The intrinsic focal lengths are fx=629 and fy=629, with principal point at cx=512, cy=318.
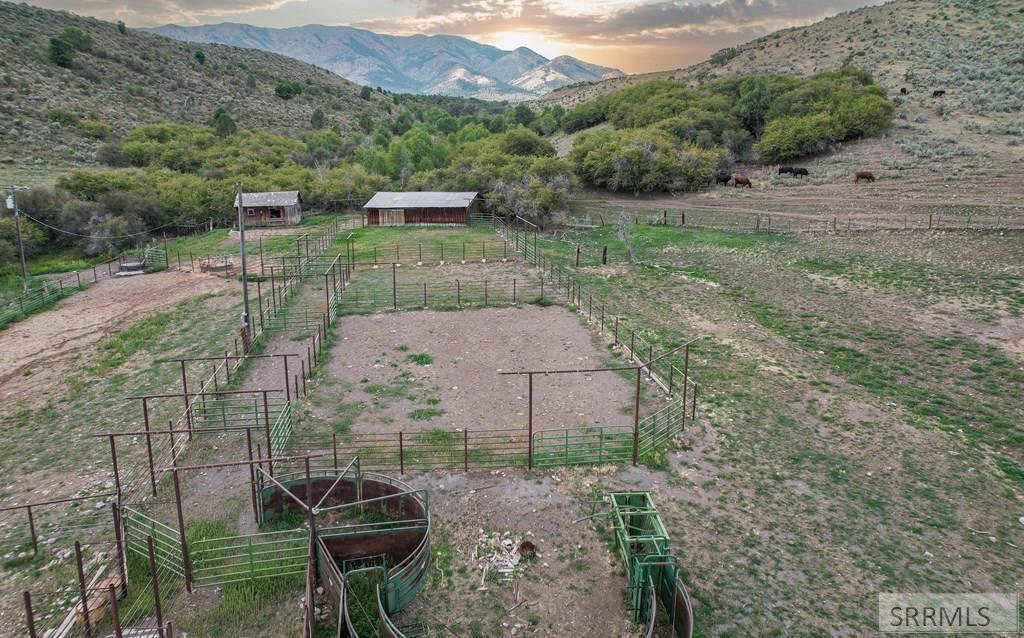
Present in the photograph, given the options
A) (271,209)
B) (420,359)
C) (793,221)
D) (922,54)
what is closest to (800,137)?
(793,221)

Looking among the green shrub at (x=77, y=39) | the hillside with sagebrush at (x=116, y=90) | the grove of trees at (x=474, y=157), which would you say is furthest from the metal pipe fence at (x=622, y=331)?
the green shrub at (x=77, y=39)

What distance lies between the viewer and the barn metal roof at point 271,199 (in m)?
48.8

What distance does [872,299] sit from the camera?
2606cm

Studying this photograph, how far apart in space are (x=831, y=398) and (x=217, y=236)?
1660 inches

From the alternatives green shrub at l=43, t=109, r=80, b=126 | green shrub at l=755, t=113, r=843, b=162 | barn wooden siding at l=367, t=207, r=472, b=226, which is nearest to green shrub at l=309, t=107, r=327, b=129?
green shrub at l=43, t=109, r=80, b=126

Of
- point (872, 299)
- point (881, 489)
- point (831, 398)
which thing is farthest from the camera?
point (872, 299)

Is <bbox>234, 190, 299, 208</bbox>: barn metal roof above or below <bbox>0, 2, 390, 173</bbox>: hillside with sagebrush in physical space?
below

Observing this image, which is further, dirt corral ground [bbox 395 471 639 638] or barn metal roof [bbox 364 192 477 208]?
barn metal roof [bbox 364 192 477 208]

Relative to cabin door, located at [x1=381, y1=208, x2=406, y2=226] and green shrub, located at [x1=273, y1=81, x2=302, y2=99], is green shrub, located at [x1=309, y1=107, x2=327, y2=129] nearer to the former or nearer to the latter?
green shrub, located at [x1=273, y1=81, x2=302, y2=99]

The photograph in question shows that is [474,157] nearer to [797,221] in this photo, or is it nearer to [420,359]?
[797,221]

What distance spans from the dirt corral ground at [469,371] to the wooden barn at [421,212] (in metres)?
23.6

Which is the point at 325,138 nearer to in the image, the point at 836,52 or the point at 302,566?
the point at 836,52

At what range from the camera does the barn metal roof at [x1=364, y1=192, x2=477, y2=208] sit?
48594mm

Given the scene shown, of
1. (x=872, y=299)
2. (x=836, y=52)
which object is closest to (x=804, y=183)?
(x=872, y=299)
